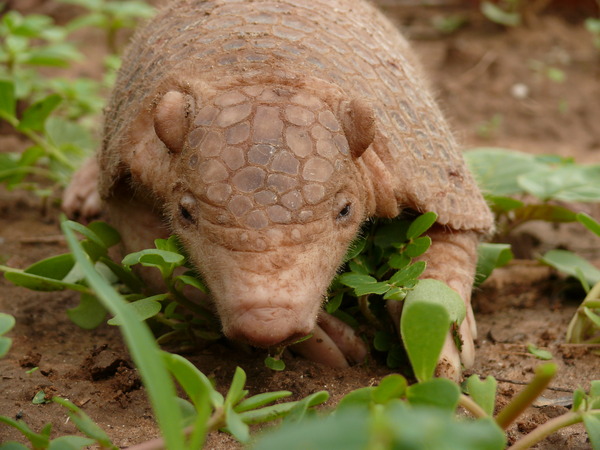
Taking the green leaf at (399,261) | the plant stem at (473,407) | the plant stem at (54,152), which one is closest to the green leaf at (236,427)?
the plant stem at (473,407)

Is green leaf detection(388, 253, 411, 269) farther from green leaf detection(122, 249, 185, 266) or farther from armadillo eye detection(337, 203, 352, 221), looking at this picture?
green leaf detection(122, 249, 185, 266)

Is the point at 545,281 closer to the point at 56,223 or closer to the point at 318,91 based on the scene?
the point at 318,91

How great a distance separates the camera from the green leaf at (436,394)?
1.70 m

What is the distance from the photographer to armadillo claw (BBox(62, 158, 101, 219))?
3.81m

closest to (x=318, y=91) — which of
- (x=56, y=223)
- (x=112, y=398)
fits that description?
(x=112, y=398)

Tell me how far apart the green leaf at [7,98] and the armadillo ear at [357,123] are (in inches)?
78.2

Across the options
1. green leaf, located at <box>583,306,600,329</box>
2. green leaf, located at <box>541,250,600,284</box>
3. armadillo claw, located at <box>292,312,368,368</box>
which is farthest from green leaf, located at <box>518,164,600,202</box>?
armadillo claw, located at <box>292,312,368,368</box>

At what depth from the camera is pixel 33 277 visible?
2477mm

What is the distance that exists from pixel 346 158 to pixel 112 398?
1.05 m

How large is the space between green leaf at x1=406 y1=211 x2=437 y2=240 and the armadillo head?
238 millimetres

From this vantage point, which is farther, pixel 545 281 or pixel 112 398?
pixel 545 281

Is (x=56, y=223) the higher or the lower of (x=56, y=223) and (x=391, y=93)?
the lower

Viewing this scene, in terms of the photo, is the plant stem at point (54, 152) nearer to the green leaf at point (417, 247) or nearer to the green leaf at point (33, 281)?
the green leaf at point (33, 281)

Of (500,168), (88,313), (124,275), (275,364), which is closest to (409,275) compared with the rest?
(275,364)
